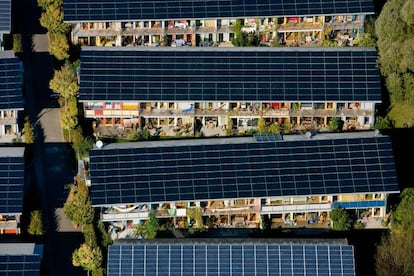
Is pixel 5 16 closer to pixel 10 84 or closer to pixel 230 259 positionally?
pixel 10 84

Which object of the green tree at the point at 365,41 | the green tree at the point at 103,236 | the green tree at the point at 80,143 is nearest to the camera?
the green tree at the point at 103,236

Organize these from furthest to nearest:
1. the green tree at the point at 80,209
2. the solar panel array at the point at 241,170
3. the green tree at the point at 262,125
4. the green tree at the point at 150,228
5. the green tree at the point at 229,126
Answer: the green tree at the point at 229,126, the green tree at the point at 262,125, the solar panel array at the point at 241,170, the green tree at the point at 80,209, the green tree at the point at 150,228

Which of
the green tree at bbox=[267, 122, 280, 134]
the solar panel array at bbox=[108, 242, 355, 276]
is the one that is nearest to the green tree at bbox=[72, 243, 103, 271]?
the solar panel array at bbox=[108, 242, 355, 276]

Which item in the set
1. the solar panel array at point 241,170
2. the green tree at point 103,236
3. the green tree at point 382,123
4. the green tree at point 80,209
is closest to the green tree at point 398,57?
the green tree at point 382,123

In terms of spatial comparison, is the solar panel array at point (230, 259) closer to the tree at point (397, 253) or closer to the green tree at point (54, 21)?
the tree at point (397, 253)

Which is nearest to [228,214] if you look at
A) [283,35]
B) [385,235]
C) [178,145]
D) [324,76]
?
[178,145]

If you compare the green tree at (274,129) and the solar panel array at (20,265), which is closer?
the solar panel array at (20,265)

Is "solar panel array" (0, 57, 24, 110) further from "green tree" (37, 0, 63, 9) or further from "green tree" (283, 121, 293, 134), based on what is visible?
"green tree" (283, 121, 293, 134)

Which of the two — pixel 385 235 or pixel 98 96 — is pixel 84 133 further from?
pixel 385 235
